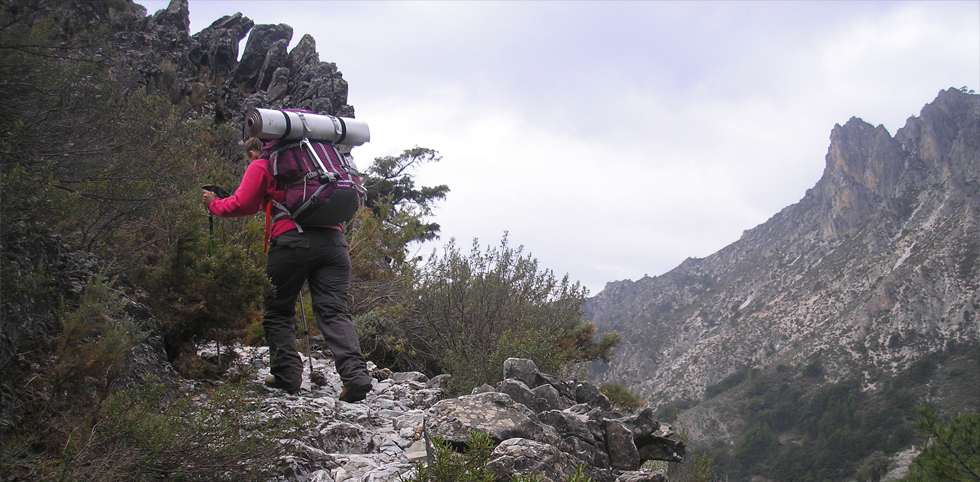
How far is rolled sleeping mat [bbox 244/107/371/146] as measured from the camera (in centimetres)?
391

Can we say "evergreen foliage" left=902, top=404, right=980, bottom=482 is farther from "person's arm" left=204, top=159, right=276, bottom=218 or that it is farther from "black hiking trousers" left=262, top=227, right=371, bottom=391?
"person's arm" left=204, top=159, right=276, bottom=218

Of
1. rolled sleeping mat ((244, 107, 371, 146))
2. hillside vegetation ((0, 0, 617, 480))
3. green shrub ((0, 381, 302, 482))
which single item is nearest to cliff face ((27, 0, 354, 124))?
hillside vegetation ((0, 0, 617, 480))

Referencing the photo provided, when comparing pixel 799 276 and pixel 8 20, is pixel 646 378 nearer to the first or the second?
pixel 799 276

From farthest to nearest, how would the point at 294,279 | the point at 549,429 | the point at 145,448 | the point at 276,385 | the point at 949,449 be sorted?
1. the point at 949,449
2. the point at 276,385
3. the point at 294,279
4. the point at 549,429
5. the point at 145,448

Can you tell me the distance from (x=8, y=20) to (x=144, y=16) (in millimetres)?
18603

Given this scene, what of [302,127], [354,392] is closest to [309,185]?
[302,127]

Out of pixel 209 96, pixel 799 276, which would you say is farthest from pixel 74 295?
pixel 799 276

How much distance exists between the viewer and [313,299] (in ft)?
13.6

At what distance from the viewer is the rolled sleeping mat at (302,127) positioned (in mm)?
3912

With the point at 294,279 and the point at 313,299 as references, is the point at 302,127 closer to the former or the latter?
the point at 294,279

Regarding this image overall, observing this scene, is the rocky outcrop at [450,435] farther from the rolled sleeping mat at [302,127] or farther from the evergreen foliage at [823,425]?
the evergreen foliage at [823,425]

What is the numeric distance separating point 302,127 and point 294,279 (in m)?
1.08

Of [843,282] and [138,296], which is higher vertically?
[843,282]

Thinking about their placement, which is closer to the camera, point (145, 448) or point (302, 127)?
point (145, 448)
